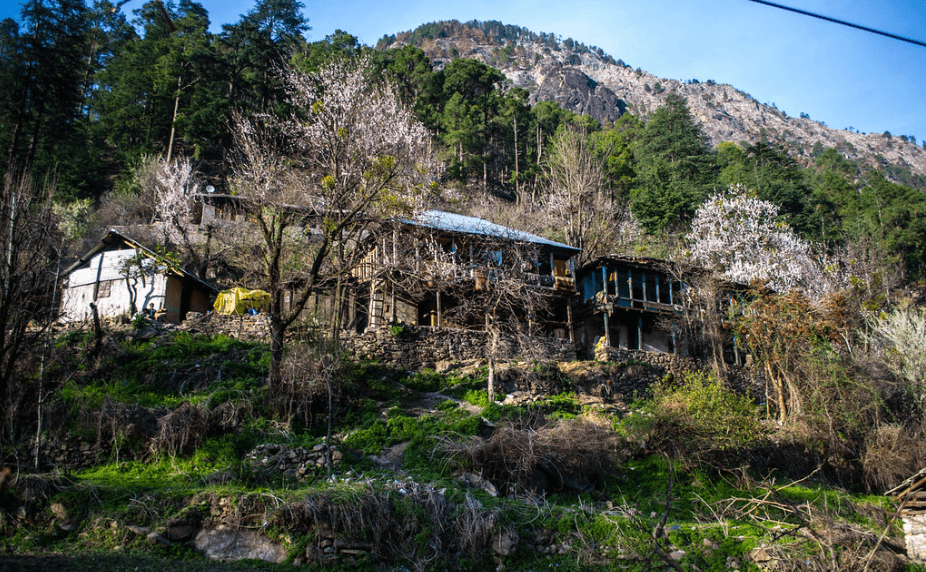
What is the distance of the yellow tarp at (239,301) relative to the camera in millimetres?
22594

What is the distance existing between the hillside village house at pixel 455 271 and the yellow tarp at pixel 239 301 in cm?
402

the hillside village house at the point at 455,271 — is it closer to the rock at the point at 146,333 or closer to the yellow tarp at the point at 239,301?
the yellow tarp at the point at 239,301

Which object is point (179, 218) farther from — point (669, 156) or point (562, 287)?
point (669, 156)

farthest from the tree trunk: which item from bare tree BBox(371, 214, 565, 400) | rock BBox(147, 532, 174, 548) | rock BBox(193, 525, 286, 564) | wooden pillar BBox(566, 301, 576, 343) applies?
wooden pillar BBox(566, 301, 576, 343)

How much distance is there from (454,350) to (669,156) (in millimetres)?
31676

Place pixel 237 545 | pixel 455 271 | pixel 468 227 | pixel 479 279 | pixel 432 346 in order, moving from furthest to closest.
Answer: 1. pixel 468 227
2. pixel 455 271
3. pixel 479 279
4. pixel 432 346
5. pixel 237 545

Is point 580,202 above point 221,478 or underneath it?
above

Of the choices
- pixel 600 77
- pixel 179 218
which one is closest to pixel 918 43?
pixel 179 218

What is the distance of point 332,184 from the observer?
609 inches

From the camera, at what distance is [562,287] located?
2586 cm

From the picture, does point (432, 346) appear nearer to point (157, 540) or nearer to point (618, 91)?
point (157, 540)

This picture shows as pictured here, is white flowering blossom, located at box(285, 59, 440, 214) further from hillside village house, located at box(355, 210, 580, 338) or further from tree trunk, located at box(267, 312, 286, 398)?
tree trunk, located at box(267, 312, 286, 398)

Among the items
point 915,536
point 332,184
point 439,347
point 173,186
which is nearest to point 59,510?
point 332,184

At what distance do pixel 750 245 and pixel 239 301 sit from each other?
2683 cm
